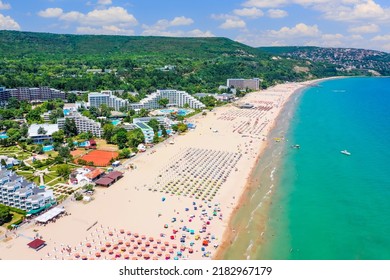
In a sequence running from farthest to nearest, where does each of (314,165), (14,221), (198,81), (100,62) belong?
(100,62) < (198,81) < (314,165) < (14,221)

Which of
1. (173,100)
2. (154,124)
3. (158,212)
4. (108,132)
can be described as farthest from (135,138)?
(173,100)

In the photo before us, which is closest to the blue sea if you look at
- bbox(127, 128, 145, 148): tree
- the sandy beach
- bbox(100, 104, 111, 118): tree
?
the sandy beach

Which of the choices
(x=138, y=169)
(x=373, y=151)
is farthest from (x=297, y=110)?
(x=138, y=169)

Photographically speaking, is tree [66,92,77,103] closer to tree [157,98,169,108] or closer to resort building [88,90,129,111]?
resort building [88,90,129,111]

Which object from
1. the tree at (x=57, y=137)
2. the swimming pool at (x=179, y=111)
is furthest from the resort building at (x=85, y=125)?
the swimming pool at (x=179, y=111)

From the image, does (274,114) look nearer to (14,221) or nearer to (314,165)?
(314,165)

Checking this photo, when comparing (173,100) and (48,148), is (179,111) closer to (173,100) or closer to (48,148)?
(173,100)
